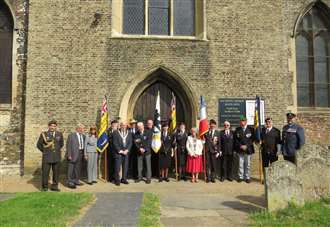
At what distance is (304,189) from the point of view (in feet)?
23.7

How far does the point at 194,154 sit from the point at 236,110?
264 centimetres

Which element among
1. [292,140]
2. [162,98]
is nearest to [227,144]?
[292,140]

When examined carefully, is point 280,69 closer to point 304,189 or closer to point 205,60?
point 205,60

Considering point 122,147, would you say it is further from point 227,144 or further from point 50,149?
point 227,144

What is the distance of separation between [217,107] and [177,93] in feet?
5.13

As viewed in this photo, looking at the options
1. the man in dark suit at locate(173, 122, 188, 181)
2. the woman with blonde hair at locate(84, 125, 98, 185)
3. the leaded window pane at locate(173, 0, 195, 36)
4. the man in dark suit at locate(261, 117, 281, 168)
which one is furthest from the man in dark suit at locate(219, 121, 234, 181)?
the leaded window pane at locate(173, 0, 195, 36)

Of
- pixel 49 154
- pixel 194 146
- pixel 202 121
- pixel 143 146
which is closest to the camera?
pixel 49 154

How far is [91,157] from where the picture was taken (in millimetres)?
10430

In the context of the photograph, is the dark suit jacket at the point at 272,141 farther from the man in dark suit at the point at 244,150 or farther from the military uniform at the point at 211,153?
the military uniform at the point at 211,153

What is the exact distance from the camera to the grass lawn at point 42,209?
5609 millimetres

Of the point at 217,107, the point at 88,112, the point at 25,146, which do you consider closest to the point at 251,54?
the point at 217,107

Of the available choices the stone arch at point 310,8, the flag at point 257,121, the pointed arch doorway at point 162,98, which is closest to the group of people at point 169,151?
the flag at point 257,121

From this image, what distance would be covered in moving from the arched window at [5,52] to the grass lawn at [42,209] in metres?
5.93

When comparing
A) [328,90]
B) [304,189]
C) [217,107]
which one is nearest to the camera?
[304,189]
